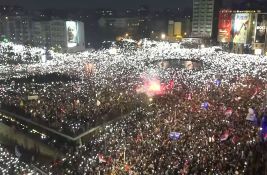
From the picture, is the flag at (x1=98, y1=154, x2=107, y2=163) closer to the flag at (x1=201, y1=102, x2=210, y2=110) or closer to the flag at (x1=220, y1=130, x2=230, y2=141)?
the flag at (x1=220, y1=130, x2=230, y2=141)

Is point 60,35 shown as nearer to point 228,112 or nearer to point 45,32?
point 45,32

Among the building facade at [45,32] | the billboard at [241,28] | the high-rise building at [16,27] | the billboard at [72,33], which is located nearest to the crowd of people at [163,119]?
the billboard at [241,28]

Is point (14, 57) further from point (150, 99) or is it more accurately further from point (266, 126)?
point (266, 126)

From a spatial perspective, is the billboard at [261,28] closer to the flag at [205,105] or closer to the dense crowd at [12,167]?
the flag at [205,105]

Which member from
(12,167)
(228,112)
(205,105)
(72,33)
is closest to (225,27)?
(72,33)

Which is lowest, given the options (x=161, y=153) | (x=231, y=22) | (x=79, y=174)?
(x=79, y=174)

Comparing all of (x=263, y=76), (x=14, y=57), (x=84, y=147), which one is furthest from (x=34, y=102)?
(x=14, y=57)

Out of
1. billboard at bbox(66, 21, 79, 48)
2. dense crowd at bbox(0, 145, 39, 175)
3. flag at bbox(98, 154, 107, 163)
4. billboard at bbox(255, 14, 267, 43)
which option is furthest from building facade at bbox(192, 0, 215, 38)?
flag at bbox(98, 154, 107, 163)
